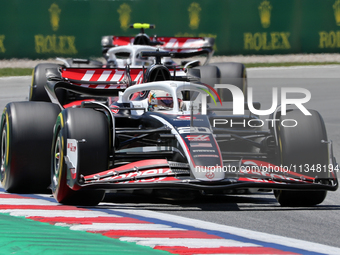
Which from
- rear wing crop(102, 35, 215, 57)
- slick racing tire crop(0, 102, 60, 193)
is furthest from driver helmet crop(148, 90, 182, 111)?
rear wing crop(102, 35, 215, 57)

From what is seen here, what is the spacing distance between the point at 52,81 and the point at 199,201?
10.6 ft

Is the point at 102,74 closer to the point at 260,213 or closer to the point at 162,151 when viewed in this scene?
the point at 162,151

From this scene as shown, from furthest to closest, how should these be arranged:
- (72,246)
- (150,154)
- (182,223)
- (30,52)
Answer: (30,52), (150,154), (182,223), (72,246)

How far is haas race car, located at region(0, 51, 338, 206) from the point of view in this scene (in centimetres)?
592

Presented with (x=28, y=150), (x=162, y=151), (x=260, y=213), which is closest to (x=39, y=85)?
(x=28, y=150)

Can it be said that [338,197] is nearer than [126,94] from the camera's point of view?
Yes

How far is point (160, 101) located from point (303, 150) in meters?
1.87

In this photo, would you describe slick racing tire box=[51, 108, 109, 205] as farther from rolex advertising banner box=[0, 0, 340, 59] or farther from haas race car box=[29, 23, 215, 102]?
rolex advertising banner box=[0, 0, 340, 59]

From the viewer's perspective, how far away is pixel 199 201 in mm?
6641

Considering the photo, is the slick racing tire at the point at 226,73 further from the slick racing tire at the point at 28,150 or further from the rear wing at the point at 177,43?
the slick racing tire at the point at 28,150

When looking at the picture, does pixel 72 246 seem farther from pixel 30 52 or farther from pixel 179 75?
pixel 30 52

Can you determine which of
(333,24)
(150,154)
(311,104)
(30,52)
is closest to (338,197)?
(150,154)

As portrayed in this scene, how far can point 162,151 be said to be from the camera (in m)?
6.54

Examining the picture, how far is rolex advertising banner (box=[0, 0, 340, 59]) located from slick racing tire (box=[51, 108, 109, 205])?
57.7ft
